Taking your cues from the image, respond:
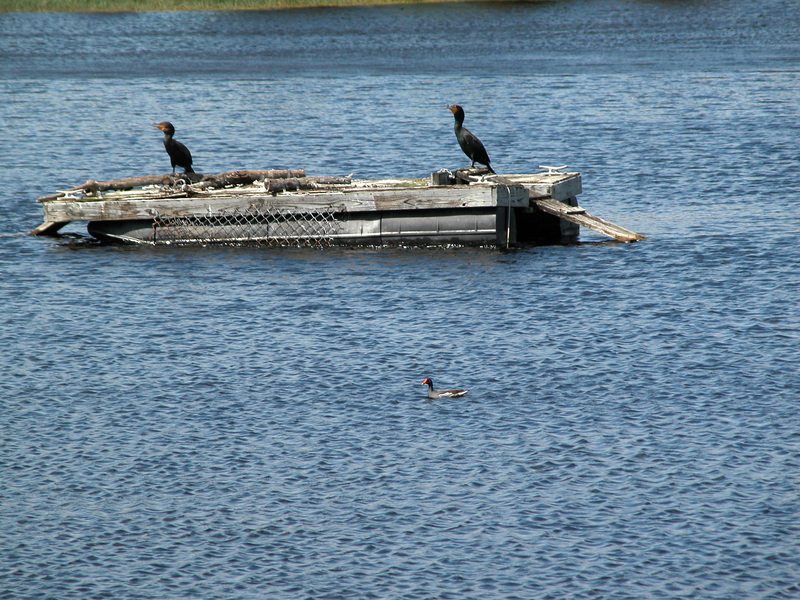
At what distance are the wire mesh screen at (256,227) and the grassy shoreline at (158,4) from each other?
54851 mm

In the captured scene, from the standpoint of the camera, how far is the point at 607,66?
2256 inches

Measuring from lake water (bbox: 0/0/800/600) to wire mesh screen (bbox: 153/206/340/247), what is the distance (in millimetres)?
424

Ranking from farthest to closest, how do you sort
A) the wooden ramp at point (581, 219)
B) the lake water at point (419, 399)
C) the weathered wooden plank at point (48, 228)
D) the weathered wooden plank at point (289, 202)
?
1. the weathered wooden plank at point (48, 228)
2. the weathered wooden plank at point (289, 202)
3. the wooden ramp at point (581, 219)
4. the lake water at point (419, 399)

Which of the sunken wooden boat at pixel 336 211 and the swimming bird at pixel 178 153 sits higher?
the swimming bird at pixel 178 153

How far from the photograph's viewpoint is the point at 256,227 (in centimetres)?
2525

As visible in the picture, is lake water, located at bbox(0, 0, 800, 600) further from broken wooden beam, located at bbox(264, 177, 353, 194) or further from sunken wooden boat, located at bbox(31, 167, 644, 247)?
broken wooden beam, located at bbox(264, 177, 353, 194)

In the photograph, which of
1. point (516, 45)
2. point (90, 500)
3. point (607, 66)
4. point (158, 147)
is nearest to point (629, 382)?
point (90, 500)

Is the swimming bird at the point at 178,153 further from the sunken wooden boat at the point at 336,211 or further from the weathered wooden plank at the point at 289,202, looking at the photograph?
the weathered wooden plank at the point at 289,202

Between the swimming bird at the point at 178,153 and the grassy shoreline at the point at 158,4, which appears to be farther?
the grassy shoreline at the point at 158,4

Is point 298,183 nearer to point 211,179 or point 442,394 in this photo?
point 211,179

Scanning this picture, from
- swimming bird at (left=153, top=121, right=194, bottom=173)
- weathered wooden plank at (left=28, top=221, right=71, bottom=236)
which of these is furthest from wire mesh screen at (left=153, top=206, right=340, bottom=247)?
weathered wooden plank at (left=28, top=221, right=71, bottom=236)

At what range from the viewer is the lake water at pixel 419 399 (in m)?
11.8

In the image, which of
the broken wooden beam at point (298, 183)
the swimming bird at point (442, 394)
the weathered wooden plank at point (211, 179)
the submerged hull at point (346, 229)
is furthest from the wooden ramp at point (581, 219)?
the swimming bird at point (442, 394)

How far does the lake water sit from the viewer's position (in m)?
11.8
